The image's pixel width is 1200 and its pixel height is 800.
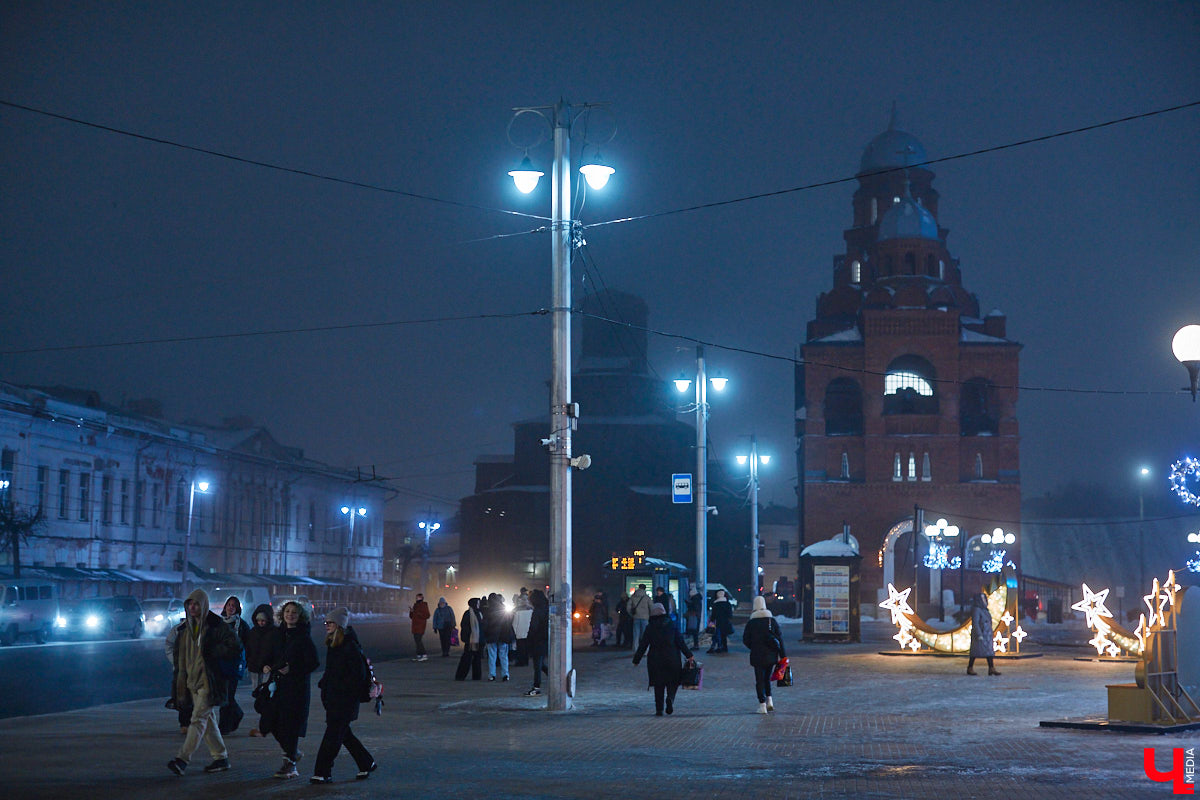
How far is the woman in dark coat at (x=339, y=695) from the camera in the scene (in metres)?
11.8

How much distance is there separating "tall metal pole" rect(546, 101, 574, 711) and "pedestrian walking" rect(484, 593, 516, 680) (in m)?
5.56

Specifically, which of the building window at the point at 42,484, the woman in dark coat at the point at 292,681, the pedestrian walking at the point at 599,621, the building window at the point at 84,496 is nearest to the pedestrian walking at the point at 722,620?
the pedestrian walking at the point at 599,621

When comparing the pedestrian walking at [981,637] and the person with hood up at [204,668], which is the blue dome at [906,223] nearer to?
the pedestrian walking at [981,637]

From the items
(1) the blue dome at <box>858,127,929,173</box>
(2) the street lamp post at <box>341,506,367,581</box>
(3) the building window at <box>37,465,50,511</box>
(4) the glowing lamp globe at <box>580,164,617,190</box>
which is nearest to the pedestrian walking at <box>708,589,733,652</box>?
(4) the glowing lamp globe at <box>580,164,617,190</box>

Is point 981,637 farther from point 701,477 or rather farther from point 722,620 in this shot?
point 701,477

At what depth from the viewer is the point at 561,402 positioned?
19953 millimetres

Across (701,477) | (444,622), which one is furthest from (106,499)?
(444,622)

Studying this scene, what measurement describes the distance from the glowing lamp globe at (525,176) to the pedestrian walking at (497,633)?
856 cm

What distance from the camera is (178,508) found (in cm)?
7062

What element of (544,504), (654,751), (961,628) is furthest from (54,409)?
(654,751)

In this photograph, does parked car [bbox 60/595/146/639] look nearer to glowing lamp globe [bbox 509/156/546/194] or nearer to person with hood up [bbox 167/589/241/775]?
glowing lamp globe [bbox 509/156/546/194]

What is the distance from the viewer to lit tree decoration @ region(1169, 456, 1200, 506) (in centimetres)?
2552

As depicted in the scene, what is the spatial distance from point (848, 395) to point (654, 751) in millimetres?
66991
